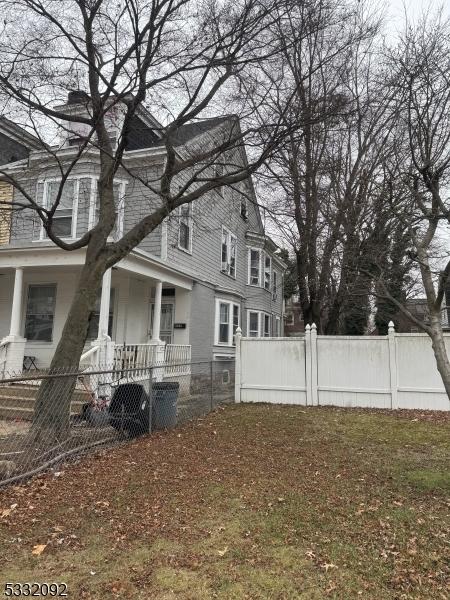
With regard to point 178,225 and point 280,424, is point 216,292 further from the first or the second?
point 280,424

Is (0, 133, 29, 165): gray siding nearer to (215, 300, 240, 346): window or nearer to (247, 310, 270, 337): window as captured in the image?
(215, 300, 240, 346): window

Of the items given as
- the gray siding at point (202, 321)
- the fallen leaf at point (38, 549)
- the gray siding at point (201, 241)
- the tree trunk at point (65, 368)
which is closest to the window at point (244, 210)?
the gray siding at point (201, 241)

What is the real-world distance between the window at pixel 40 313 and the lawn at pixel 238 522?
7.58 meters

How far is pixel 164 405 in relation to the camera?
818cm

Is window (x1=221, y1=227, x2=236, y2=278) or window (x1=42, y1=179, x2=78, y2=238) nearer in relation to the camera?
window (x1=42, y1=179, x2=78, y2=238)

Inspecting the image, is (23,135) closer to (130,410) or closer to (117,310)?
(130,410)

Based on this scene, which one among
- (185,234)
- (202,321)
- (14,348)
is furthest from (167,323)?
(14,348)

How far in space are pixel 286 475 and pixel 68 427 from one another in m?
3.42

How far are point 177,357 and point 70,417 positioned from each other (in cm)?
622

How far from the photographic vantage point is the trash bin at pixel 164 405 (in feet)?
26.5

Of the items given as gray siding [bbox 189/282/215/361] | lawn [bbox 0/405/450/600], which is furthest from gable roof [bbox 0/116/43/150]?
gray siding [bbox 189/282/215/361]

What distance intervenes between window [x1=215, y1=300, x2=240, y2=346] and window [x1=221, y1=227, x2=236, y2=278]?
1516 millimetres

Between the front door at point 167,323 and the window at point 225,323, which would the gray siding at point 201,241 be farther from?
the front door at point 167,323

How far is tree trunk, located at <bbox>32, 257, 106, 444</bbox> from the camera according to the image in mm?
6516
